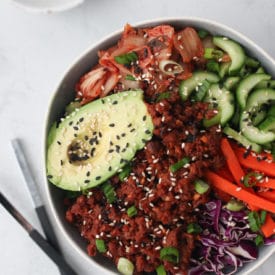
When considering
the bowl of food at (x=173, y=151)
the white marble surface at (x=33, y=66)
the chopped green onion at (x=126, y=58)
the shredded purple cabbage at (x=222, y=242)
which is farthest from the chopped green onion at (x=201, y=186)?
the white marble surface at (x=33, y=66)

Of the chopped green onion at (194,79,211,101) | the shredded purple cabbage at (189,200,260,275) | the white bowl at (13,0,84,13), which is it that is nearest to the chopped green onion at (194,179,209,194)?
the shredded purple cabbage at (189,200,260,275)

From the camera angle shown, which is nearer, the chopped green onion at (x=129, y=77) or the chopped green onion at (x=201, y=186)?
the chopped green onion at (x=201, y=186)

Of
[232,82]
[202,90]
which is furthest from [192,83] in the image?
[232,82]

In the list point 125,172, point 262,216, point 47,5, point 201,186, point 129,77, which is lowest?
point 262,216

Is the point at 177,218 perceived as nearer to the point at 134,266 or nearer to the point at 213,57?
the point at 134,266

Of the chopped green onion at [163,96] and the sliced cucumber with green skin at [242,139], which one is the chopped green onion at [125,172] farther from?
the sliced cucumber with green skin at [242,139]

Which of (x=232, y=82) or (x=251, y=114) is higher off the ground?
(x=232, y=82)

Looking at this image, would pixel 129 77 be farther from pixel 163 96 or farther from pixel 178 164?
pixel 178 164
